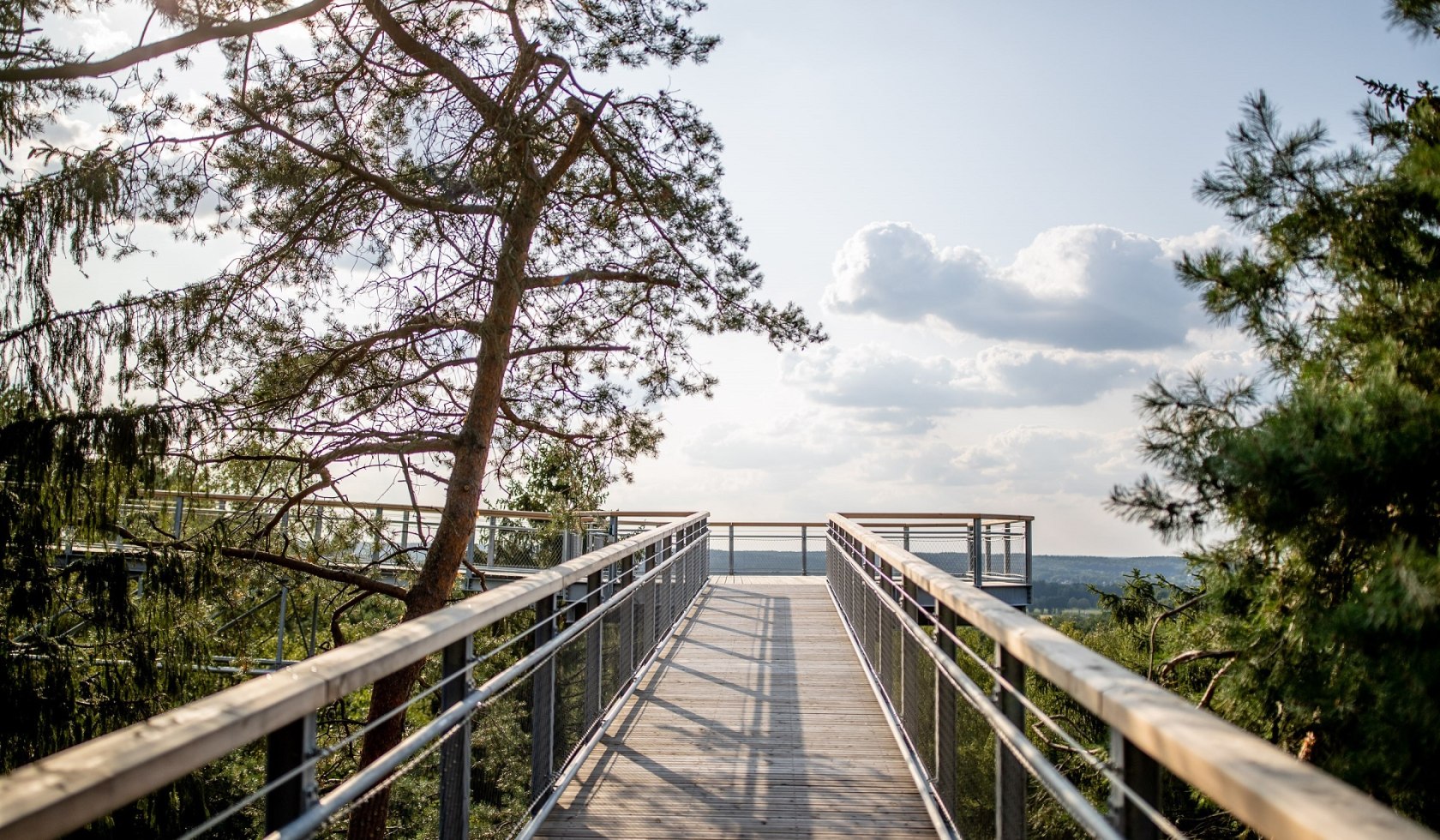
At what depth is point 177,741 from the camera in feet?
5.34

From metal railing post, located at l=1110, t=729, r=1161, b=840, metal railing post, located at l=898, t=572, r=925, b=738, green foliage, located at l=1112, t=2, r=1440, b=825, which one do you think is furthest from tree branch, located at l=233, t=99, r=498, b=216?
metal railing post, located at l=1110, t=729, r=1161, b=840

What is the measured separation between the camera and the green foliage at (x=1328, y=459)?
3.29m

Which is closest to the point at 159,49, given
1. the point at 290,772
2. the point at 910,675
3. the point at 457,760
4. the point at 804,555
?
the point at 457,760

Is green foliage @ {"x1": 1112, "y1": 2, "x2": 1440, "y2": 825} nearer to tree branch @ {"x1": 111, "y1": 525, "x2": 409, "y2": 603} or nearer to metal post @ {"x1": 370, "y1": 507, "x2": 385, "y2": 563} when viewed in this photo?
tree branch @ {"x1": 111, "y1": 525, "x2": 409, "y2": 603}

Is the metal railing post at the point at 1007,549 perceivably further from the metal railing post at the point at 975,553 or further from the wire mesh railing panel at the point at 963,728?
the wire mesh railing panel at the point at 963,728

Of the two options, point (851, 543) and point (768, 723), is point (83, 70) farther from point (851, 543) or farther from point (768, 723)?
point (851, 543)

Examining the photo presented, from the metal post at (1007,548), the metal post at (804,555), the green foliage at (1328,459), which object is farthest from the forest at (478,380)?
the metal post at (804,555)

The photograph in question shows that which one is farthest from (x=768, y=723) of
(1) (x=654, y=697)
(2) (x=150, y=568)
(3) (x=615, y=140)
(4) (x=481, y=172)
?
(3) (x=615, y=140)

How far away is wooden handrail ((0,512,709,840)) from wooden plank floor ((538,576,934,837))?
212 cm

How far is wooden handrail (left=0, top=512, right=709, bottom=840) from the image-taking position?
4.52 ft

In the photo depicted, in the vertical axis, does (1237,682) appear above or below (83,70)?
below

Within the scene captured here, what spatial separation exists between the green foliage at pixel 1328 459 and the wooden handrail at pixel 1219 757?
1.28 metres

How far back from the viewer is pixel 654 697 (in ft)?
23.3

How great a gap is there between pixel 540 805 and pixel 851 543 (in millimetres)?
5548
